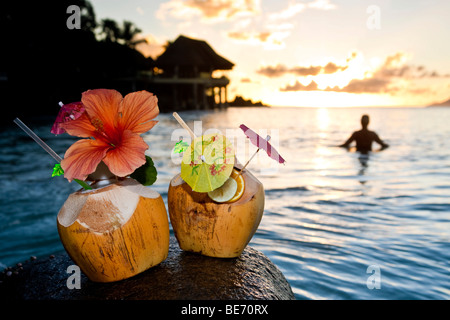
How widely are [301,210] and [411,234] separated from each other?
1.76 meters

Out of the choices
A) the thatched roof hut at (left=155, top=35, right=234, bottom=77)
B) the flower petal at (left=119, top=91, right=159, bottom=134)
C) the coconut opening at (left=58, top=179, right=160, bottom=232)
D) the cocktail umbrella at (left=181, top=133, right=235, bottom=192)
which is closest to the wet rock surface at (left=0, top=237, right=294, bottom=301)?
the coconut opening at (left=58, top=179, right=160, bottom=232)

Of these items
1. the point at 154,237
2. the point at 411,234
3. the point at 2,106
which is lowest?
the point at 411,234

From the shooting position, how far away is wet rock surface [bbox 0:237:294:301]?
1833mm

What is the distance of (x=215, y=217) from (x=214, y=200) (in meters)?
0.10

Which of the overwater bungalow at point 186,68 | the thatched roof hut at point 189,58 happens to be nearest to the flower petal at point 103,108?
the overwater bungalow at point 186,68

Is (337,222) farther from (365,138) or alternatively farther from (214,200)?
(365,138)

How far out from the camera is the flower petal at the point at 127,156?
1.67 meters

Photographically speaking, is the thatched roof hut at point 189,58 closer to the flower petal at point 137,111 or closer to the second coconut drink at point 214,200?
the second coconut drink at point 214,200

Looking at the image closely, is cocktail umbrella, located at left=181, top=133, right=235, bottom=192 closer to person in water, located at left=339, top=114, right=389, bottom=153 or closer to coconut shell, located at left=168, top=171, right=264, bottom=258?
coconut shell, located at left=168, top=171, right=264, bottom=258

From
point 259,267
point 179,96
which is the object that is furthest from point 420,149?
point 179,96

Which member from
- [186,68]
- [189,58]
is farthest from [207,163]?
[186,68]

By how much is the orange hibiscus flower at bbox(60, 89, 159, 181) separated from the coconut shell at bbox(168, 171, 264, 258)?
0.48 metres

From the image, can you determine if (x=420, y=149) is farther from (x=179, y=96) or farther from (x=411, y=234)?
(x=179, y=96)
